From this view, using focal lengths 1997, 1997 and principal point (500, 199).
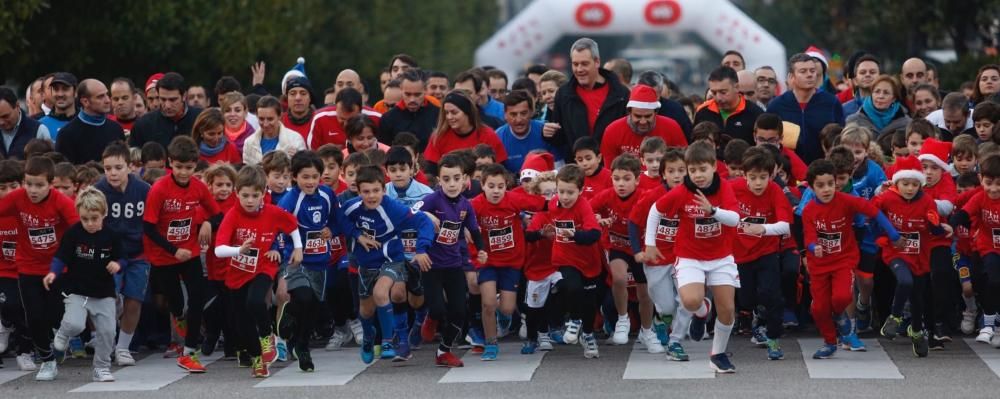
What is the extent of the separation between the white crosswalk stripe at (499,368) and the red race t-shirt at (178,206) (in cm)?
222

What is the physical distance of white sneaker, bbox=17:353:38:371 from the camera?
49.0ft

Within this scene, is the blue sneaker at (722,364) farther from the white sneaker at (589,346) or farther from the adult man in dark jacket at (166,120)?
the adult man in dark jacket at (166,120)

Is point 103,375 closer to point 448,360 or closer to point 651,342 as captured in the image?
point 448,360

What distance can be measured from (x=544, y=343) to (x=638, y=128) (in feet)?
6.82

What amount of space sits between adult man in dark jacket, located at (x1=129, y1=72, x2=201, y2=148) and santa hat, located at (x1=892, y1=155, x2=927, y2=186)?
6297 millimetres

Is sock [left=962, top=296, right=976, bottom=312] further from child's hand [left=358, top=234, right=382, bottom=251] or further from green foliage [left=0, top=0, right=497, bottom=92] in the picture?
green foliage [left=0, top=0, right=497, bottom=92]

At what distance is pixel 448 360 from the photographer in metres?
14.4

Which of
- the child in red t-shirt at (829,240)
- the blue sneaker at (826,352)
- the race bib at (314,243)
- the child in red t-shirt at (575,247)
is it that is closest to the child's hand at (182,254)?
the race bib at (314,243)

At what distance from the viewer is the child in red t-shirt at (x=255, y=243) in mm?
13828

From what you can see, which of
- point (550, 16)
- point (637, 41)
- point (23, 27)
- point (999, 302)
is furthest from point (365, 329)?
point (637, 41)

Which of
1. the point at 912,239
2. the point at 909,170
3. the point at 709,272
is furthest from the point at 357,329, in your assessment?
the point at 909,170

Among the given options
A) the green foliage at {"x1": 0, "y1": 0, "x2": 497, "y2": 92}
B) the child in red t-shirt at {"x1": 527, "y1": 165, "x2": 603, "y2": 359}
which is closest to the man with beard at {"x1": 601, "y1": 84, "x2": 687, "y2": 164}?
the child in red t-shirt at {"x1": 527, "y1": 165, "x2": 603, "y2": 359}

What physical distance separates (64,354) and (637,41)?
102m

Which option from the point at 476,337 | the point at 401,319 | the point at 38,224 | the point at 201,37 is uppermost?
the point at 201,37
